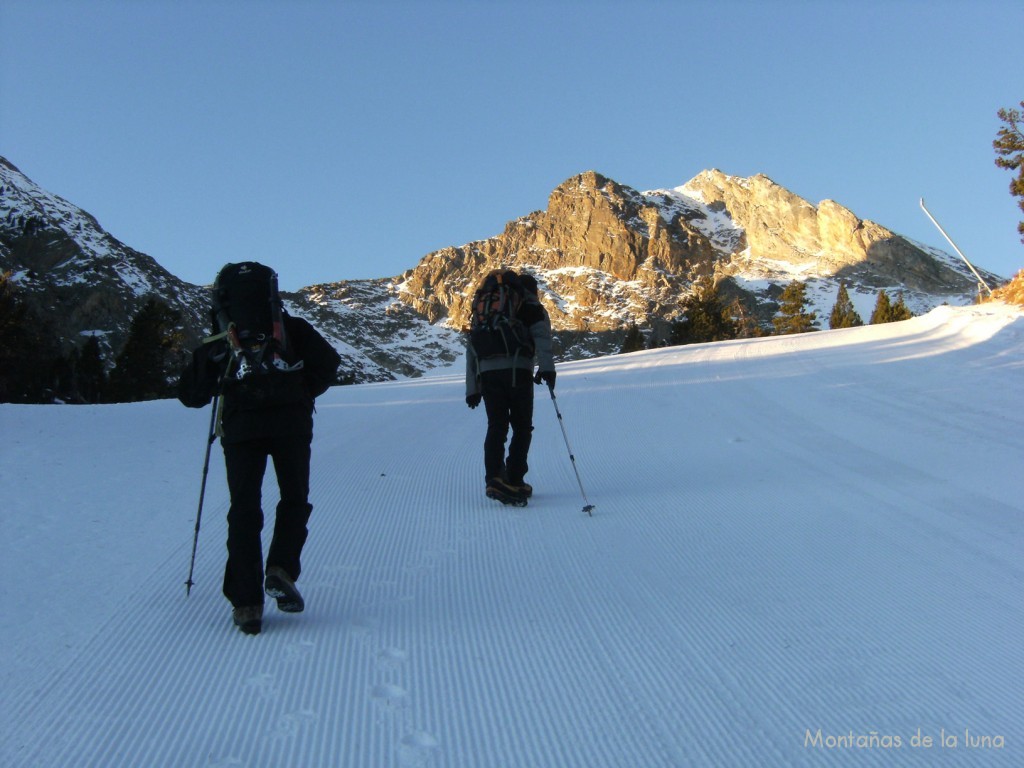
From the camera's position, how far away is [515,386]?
623cm

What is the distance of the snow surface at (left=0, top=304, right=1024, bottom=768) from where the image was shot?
8.65 feet

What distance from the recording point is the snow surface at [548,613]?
2637 millimetres

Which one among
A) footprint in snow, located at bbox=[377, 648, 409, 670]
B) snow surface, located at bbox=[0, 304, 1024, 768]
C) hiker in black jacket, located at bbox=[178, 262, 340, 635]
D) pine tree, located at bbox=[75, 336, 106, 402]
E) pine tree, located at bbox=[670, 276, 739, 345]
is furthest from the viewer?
pine tree, located at bbox=[670, 276, 739, 345]

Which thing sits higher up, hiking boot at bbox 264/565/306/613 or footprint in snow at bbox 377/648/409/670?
hiking boot at bbox 264/565/306/613

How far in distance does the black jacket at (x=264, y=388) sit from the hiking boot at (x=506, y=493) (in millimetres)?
2283

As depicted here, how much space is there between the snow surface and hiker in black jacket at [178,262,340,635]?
207 mm

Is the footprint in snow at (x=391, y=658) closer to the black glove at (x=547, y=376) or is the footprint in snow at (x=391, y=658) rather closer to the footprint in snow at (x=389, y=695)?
the footprint in snow at (x=389, y=695)

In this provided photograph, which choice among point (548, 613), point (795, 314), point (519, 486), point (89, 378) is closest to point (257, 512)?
point (548, 613)

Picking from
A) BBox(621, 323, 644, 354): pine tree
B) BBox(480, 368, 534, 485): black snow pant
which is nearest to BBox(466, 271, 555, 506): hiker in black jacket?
BBox(480, 368, 534, 485): black snow pant

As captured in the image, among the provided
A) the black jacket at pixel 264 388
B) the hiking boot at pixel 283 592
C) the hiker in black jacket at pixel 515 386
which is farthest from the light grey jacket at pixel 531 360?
the hiking boot at pixel 283 592

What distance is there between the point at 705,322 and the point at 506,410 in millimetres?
54631

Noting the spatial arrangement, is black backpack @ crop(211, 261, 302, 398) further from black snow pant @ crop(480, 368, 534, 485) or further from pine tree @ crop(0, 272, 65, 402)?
pine tree @ crop(0, 272, 65, 402)

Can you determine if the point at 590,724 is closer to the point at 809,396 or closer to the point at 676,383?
the point at 809,396

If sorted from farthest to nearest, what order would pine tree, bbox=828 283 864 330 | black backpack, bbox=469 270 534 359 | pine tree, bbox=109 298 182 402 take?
1. pine tree, bbox=828 283 864 330
2. pine tree, bbox=109 298 182 402
3. black backpack, bbox=469 270 534 359
